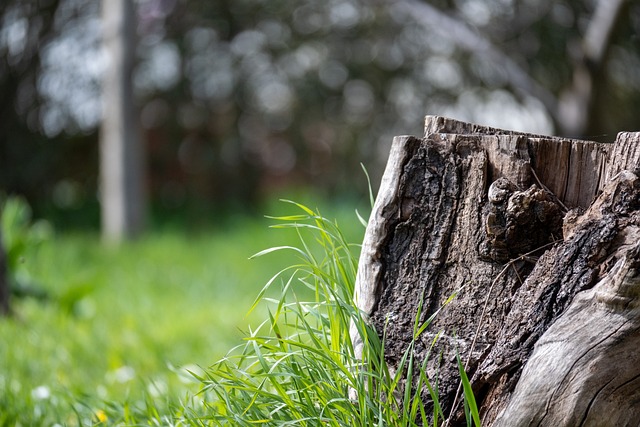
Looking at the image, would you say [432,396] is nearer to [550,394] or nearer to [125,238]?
[550,394]

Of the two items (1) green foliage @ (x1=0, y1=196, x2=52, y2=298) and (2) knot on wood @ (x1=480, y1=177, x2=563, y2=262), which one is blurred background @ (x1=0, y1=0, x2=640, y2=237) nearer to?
(1) green foliage @ (x1=0, y1=196, x2=52, y2=298)

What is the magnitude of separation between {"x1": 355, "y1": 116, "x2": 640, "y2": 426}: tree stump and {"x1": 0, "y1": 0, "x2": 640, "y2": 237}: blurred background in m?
5.59

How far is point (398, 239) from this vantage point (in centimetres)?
150

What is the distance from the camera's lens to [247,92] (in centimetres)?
891

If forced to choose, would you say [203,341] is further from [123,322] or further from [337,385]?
[337,385]

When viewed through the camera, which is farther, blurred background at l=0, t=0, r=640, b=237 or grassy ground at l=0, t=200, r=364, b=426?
blurred background at l=0, t=0, r=640, b=237

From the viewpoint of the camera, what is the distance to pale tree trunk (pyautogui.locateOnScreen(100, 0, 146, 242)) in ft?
23.5

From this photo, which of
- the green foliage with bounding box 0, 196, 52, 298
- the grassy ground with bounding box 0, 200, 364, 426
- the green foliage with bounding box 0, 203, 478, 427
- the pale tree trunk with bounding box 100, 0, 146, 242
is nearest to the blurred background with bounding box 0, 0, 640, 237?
the pale tree trunk with bounding box 100, 0, 146, 242

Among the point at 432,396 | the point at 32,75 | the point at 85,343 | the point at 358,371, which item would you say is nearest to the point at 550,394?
the point at 432,396

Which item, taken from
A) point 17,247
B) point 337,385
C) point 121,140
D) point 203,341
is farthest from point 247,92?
point 337,385

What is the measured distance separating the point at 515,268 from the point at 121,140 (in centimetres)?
633

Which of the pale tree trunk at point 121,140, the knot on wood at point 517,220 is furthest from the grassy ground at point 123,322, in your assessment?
the knot on wood at point 517,220

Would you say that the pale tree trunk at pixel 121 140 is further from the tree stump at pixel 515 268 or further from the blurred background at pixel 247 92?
the tree stump at pixel 515 268

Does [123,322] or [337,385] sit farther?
[123,322]
